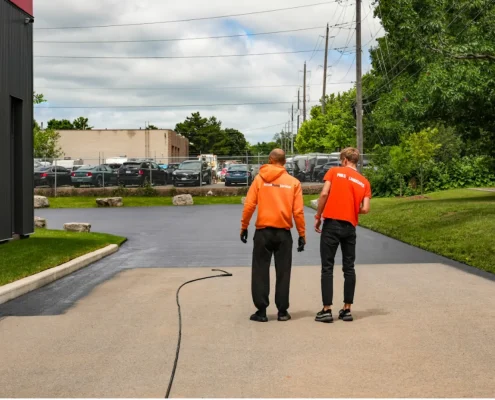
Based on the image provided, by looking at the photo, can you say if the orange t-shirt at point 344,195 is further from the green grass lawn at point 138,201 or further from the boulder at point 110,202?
the green grass lawn at point 138,201

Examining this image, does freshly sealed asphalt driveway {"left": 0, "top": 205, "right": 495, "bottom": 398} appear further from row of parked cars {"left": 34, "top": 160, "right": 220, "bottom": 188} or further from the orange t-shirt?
row of parked cars {"left": 34, "top": 160, "right": 220, "bottom": 188}

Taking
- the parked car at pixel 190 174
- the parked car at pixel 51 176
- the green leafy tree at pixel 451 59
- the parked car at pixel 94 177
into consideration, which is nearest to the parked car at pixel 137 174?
the parked car at pixel 94 177

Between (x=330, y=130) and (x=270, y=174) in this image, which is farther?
(x=330, y=130)

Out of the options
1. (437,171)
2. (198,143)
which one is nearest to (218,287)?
(437,171)

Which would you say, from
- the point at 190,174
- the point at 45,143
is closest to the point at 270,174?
the point at 190,174

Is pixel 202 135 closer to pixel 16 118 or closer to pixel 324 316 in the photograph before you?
pixel 16 118

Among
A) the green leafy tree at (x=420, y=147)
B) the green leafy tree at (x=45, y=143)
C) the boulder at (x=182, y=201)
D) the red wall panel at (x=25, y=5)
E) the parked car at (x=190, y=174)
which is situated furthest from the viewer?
the green leafy tree at (x=45, y=143)

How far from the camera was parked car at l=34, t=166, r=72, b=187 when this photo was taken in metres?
47.8

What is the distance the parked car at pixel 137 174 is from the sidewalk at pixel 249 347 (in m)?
37.7

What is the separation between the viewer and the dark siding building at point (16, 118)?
16422 millimetres

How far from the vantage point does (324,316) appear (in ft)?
25.9

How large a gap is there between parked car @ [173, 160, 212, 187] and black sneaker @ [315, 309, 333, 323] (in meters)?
41.0

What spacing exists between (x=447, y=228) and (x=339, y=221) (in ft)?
41.1

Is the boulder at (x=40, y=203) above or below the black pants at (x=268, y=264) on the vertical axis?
below
